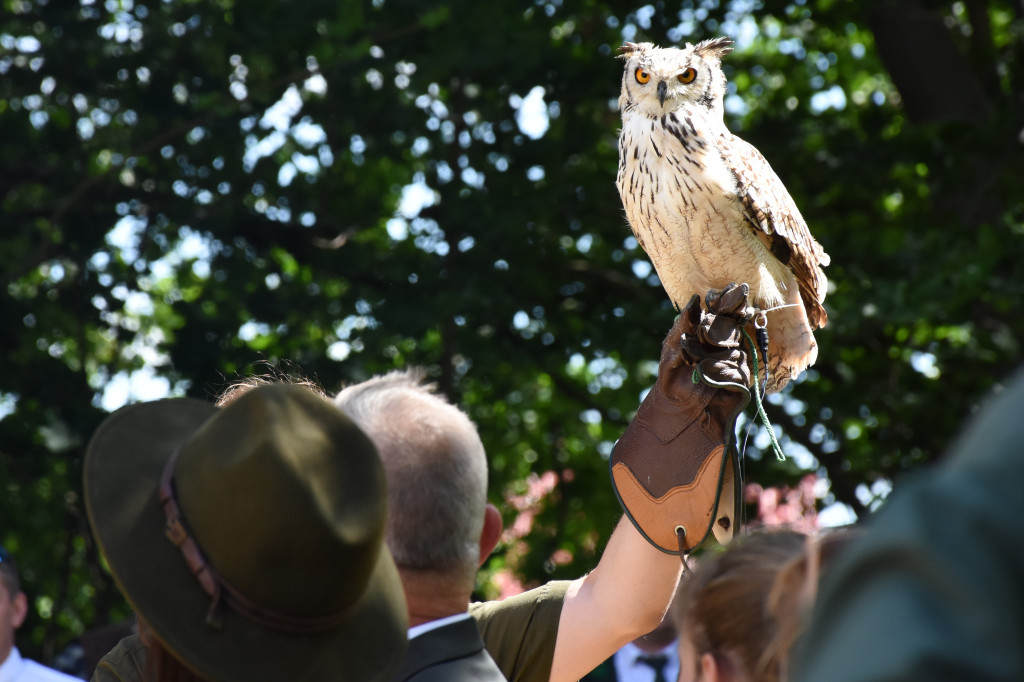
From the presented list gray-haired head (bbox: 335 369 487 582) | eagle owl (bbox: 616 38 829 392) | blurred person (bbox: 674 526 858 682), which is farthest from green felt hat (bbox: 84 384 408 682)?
eagle owl (bbox: 616 38 829 392)

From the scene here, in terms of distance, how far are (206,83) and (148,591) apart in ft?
17.6

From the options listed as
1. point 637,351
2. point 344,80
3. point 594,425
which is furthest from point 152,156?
point 594,425

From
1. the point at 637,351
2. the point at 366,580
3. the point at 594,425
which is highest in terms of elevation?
the point at 366,580

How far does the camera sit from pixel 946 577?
556 millimetres

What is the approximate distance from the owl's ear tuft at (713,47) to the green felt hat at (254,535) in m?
2.43

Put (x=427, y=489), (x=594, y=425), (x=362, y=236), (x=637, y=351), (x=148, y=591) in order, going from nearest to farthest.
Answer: (x=148, y=591)
(x=427, y=489)
(x=637, y=351)
(x=362, y=236)
(x=594, y=425)

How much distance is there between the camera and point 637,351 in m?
5.98

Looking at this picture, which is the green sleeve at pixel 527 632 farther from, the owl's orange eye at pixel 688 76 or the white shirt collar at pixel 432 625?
the owl's orange eye at pixel 688 76

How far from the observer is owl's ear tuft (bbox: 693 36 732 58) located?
339 cm

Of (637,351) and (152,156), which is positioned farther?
(152,156)

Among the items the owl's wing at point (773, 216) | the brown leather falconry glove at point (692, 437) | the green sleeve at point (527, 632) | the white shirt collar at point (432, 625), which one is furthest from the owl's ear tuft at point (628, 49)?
the white shirt collar at point (432, 625)

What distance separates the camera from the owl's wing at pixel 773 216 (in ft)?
9.17

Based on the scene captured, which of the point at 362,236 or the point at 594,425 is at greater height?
the point at 362,236

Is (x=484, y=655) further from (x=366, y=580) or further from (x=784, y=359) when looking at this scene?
(x=784, y=359)
